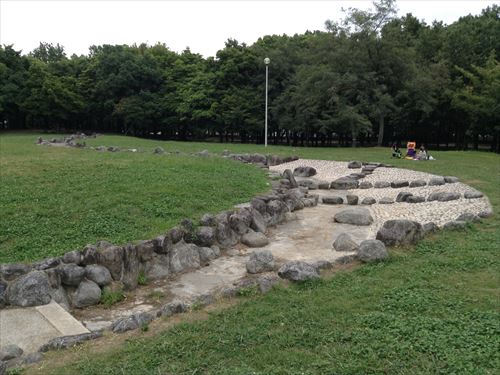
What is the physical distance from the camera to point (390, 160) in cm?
2725

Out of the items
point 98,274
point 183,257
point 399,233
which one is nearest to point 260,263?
point 183,257

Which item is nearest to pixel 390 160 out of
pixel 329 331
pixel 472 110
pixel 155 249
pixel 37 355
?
pixel 472 110

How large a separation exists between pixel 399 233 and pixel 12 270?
24.4 ft

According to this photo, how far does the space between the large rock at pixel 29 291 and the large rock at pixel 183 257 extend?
8.67ft

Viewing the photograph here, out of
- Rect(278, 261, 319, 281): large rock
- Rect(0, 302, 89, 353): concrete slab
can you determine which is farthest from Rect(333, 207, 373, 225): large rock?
Rect(0, 302, 89, 353): concrete slab

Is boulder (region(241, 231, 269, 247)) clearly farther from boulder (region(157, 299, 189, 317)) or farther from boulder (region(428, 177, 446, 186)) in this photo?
boulder (region(428, 177, 446, 186))

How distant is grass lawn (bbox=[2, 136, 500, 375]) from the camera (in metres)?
5.20

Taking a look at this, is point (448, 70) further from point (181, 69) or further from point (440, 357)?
point (440, 357)

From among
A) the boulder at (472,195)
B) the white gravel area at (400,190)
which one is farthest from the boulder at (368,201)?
the boulder at (472,195)

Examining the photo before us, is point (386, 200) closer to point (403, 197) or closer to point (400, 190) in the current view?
point (403, 197)

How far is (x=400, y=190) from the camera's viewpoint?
62.3 ft

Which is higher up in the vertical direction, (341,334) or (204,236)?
(204,236)

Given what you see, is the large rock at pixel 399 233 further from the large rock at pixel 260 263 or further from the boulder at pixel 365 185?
the boulder at pixel 365 185

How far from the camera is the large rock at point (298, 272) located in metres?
7.92
